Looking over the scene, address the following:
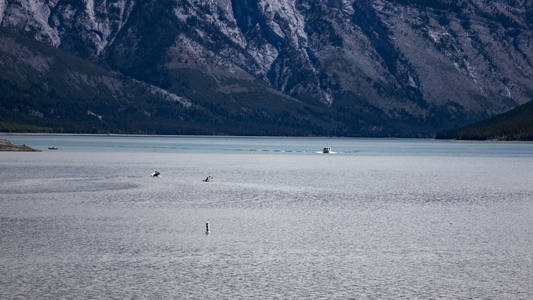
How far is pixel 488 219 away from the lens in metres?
72.8

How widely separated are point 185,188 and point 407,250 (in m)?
57.6

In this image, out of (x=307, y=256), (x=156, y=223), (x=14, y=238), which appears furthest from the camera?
(x=156, y=223)

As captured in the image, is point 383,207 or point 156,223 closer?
point 156,223

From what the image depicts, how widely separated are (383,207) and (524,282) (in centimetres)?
3998

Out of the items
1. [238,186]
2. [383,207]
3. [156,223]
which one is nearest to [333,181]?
[238,186]

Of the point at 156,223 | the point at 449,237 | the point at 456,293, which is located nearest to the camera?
the point at 456,293

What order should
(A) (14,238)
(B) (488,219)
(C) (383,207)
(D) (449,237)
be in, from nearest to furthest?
(A) (14,238) < (D) (449,237) < (B) (488,219) < (C) (383,207)

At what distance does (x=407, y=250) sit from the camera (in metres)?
54.8

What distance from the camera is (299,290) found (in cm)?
4231

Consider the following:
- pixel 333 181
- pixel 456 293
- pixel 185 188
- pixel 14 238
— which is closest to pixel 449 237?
pixel 456 293

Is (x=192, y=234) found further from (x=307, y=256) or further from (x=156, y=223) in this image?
(x=307, y=256)

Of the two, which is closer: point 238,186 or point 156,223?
point 156,223

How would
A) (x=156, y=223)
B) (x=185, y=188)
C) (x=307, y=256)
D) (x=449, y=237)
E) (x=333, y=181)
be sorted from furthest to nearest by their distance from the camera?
(x=333, y=181)
(x=185, y=188)
(x=156, y=223)
(x=449, y=237)
(x=307, y=256)

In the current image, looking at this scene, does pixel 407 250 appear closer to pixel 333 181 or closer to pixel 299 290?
pixel 299 290
